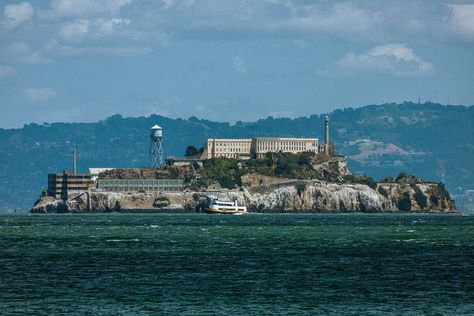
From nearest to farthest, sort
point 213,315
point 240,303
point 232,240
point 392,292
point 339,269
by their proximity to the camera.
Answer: point 213,315, point 240,303, point 392,292, point 339,269, point 232,240

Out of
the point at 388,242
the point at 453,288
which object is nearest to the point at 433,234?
the point at 388,242

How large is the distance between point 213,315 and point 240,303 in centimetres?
516

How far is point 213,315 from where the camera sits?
70312 millimetres

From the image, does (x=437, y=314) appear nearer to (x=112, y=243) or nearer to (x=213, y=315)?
(x=213, y=315)

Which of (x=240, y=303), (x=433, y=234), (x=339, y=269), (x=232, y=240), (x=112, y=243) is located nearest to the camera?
(x=240, y=303)

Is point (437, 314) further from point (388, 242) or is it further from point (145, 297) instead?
point (388, 242)

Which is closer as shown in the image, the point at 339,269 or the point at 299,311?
the point at 299,311

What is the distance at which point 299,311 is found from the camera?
71.8m

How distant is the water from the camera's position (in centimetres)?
7400

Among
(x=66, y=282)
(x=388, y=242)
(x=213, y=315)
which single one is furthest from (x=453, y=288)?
(x=388, y=242)

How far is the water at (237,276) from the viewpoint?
74000mm

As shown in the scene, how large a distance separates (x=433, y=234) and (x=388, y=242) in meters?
27.1

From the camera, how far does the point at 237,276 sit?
301ft

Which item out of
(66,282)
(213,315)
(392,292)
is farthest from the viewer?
(66,282)
